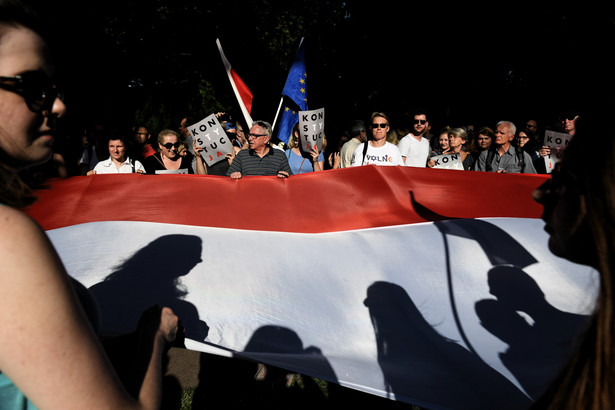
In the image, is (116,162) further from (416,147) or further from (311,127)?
(416,147)

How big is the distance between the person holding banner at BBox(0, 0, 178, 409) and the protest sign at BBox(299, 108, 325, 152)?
4858 millimetres

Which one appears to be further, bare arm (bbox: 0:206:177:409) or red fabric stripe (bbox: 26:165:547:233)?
red fabric stripe (bbox: 26:165:547:233)

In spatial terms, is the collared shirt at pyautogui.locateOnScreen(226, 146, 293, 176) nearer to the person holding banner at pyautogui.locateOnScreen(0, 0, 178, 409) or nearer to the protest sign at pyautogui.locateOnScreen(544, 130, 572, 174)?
the protest sign at pyautogui.locateOnScreen(544, 130, 572, 174)

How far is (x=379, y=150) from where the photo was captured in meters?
5.35

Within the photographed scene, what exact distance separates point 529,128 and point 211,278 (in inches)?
286

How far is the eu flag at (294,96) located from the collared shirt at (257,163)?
2369 mm

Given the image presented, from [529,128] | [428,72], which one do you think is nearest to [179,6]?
[428,72]

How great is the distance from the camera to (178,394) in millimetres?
3105

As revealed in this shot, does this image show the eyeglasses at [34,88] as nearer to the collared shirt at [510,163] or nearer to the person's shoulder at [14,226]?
the person's shoulder at [14,226]

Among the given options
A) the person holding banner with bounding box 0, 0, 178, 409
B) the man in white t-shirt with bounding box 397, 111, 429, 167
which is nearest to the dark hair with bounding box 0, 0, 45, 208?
the person holding banner with bounding box 0, 0, 178, 409

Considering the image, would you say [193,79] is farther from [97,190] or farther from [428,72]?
[97,190]

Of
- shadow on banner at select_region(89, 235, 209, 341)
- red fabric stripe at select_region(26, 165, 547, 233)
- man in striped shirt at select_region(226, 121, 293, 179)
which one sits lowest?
shadow on banner at select_region(89, 235, 209, 341)

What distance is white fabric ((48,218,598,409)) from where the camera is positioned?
1.98 meters

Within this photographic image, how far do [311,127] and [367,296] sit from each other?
351 cm
